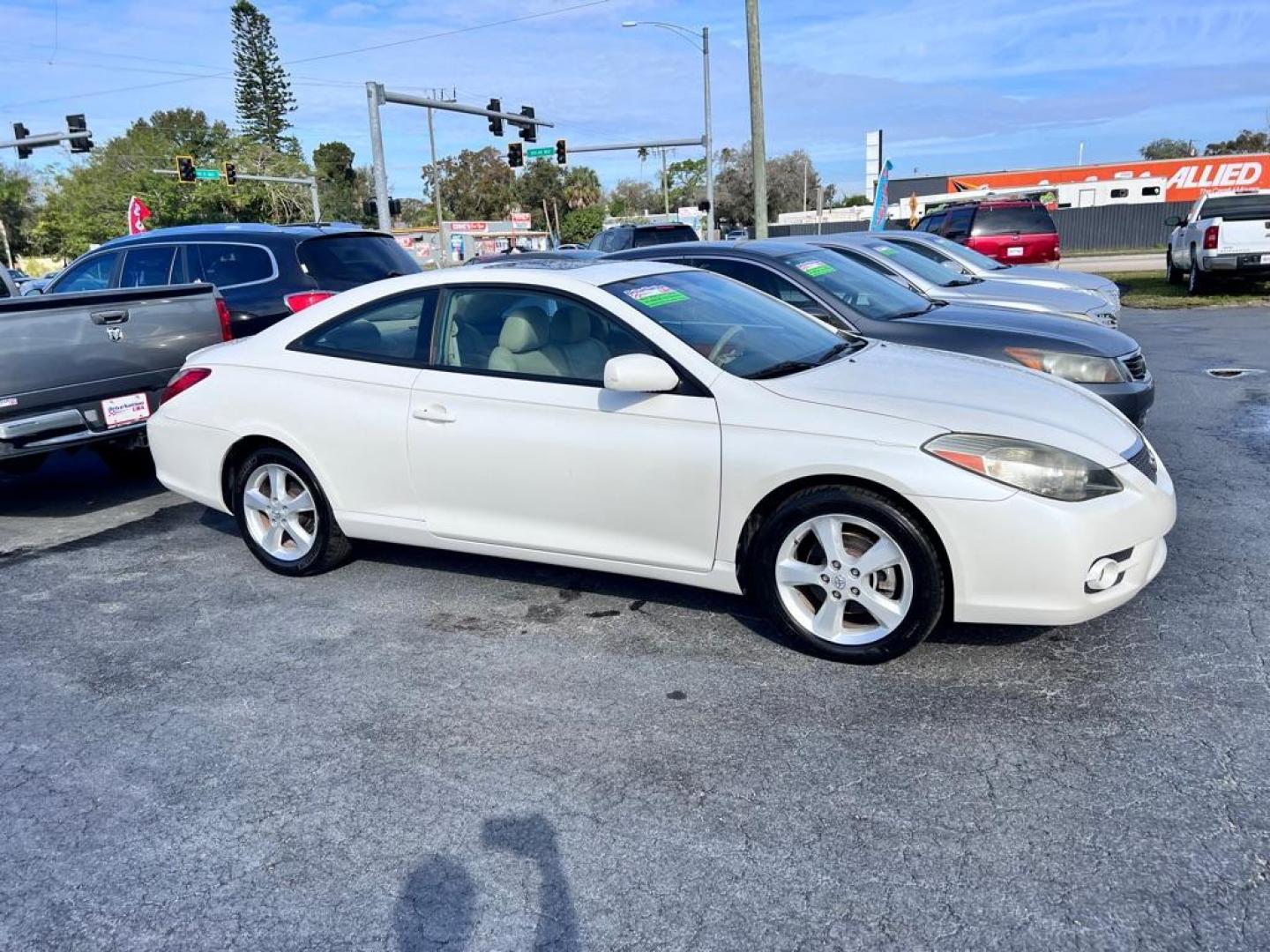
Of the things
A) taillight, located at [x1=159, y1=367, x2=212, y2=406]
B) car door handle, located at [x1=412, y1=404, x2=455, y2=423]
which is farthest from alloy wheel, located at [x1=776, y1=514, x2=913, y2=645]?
taillight, located at [x1=159, y1=367, x2=212, y2=406]

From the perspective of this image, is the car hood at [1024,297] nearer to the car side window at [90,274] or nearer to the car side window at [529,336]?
the car side window at [529,336]

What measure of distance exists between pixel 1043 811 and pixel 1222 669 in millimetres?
1296

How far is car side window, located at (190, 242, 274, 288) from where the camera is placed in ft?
27.6

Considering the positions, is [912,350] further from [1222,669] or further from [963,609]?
[1222,669]

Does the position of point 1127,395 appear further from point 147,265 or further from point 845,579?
point 147,265

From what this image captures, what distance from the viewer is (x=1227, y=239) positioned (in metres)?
16.2

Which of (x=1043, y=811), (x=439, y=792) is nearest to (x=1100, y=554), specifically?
(x=1043, y=811)

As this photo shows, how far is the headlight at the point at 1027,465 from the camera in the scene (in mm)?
3639

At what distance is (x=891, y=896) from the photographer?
2.61m

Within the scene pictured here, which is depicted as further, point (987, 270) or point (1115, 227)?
point (1115, 227)

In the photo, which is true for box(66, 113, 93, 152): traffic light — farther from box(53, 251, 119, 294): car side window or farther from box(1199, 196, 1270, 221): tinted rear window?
box(1199, 196, 1270, 221): tinted rear window

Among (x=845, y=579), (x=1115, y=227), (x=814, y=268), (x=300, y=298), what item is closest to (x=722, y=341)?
(x=845, y=579)

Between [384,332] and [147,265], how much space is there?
5.33 metres

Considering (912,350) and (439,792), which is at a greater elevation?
(912,350)
